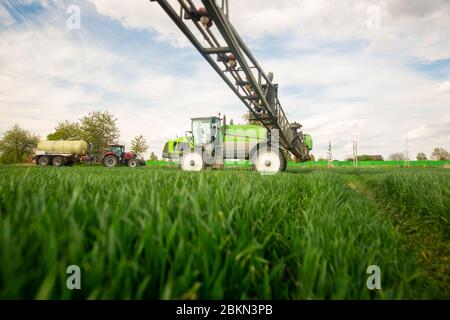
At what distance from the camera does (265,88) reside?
916 centimetres

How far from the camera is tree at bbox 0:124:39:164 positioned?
47.8 m

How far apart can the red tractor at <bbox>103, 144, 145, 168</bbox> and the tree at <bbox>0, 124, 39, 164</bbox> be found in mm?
37440

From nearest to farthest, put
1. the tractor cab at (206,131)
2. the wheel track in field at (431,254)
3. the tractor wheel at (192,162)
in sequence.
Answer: the wheel track in field at (431,254) < the tractor wheel at (192,162) < the tractor cab at (206,131)

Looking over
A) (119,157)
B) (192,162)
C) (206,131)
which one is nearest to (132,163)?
(119,157)

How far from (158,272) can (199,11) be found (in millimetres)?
5434

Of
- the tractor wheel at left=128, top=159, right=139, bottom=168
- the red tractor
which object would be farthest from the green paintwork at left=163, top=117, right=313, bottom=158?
the red tractor

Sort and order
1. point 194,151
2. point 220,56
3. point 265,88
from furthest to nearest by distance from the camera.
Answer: point 194,151 < point 265,88 < point 220,56

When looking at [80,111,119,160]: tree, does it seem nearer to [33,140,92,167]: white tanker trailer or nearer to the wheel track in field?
[33,140,92,167]: white tanker trailer

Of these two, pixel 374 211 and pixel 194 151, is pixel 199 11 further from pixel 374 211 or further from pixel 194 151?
pixel 194 151

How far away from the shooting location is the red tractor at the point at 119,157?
2202 centimetres

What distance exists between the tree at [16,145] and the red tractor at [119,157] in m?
37.4

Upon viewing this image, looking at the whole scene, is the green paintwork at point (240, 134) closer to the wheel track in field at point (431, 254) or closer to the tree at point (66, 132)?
the wheel track in field at point (431, 254)

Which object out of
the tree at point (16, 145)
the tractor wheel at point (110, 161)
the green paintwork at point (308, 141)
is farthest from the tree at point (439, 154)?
the tree at point (16, 145)
